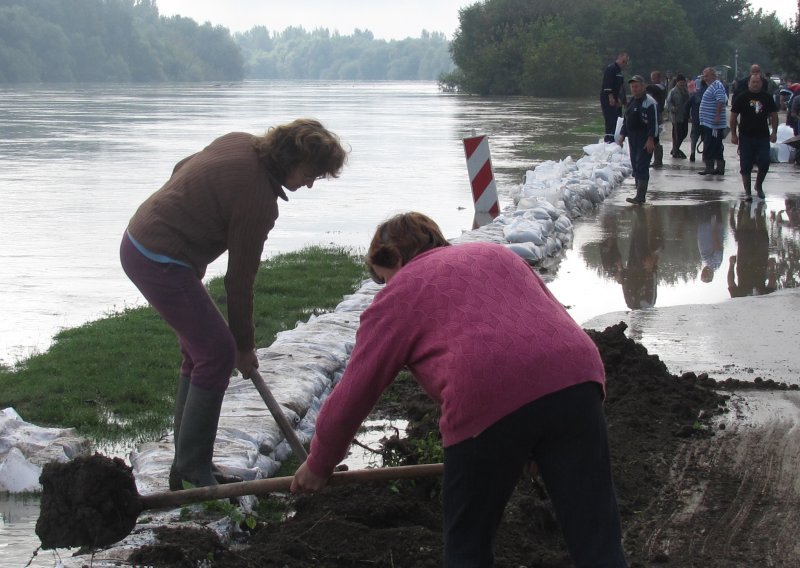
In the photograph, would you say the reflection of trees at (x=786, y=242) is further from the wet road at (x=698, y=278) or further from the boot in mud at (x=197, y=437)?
the boot in mud at (x=197, y=437)

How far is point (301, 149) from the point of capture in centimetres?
405

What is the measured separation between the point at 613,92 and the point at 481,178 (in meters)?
8.99

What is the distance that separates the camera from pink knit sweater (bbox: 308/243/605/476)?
266 centimetres

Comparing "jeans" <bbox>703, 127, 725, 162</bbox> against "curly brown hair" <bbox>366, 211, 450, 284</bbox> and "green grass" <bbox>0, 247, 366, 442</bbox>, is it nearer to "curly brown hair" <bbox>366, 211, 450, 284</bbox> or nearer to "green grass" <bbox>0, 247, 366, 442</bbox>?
"green grass" <bbox>0, 247, 366, 442</bbox>

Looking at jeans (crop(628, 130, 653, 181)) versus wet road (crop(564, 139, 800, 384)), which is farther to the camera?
jeans (crop(628, 130, 653, 181))

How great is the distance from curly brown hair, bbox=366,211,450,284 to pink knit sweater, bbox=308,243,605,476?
11 centimetres

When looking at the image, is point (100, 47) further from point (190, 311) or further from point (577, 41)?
point (190, 311)

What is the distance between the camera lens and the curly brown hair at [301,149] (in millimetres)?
4059

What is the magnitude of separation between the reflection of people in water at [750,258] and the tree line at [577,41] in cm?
5536

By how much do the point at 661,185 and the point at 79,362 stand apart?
1197cm

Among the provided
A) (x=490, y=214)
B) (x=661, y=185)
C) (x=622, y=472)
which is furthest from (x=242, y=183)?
(x=661, y=185)

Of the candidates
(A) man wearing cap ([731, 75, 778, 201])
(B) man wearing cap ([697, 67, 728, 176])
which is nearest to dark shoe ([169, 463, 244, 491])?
(A) man wearing cap ([731, 75, 778, 201])

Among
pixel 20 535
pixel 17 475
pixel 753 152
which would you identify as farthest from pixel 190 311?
pixel 753 152

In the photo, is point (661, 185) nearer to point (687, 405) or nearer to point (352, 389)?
point (687, 405)
